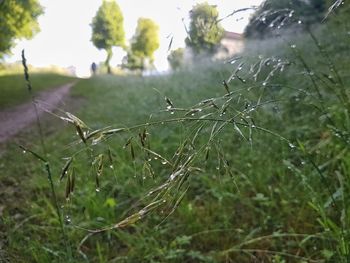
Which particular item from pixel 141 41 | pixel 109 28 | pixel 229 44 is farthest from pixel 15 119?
pixel 141 41

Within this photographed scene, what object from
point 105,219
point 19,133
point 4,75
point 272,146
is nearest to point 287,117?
point 272,146

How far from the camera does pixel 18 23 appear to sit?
49.8ft

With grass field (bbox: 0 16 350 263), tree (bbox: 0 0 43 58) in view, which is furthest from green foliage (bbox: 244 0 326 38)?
tree (bbox: 0 0 43 58)

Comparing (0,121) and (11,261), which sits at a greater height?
(11,261)

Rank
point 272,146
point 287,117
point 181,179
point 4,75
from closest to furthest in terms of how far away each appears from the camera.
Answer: point 181,179, point 272,146, point 287,117, point 4,75

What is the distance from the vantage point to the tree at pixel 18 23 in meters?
11.7

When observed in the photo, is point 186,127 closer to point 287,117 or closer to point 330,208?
point 330,208

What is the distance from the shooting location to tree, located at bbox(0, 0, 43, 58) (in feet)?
38.3

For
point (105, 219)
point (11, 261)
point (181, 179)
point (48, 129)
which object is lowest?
point (48, 129)

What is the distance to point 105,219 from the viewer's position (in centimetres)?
246

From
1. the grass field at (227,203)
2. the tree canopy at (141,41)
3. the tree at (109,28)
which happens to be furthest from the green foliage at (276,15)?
the tree canopy at (141,41)

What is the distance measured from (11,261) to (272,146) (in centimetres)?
235

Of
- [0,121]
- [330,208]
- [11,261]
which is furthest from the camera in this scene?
[0,121]

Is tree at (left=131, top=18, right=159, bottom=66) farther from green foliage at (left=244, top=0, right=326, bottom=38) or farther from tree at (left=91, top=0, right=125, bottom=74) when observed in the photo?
green foliage at (left=244, top=0, right=326, bottom=38)
